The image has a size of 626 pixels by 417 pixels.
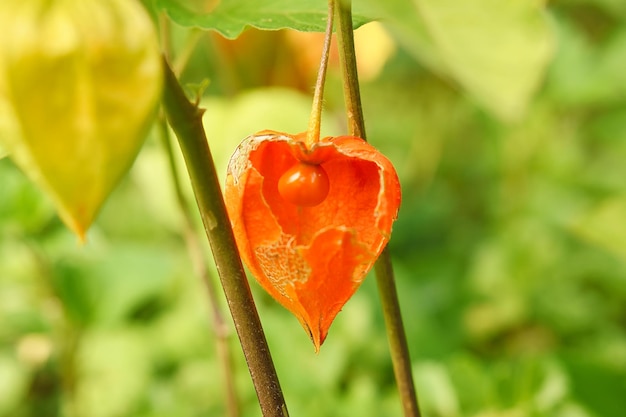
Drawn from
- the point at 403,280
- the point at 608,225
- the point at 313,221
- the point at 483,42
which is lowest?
the point at 403,280

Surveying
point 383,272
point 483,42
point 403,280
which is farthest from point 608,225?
point 403,280

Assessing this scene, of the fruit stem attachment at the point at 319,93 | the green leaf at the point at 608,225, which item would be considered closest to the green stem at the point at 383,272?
the fruit stem attachment at the point at 319,93

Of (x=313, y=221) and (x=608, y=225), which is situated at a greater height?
(x=313, y=221)

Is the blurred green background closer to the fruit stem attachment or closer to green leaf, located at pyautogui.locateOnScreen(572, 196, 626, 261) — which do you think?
green leaf, located at pyautogui.locateOnScreen(572, 196, 626, 261)

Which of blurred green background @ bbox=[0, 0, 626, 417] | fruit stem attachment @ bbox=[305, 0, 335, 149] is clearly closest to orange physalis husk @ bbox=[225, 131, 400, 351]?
fruit stem attachment @ bbox=[305, 0, 335, 149]

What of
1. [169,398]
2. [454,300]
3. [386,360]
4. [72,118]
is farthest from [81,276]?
[72,118]

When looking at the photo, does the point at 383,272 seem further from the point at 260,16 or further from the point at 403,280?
the point at 403,280

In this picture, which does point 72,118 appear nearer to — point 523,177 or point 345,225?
point 345,225
